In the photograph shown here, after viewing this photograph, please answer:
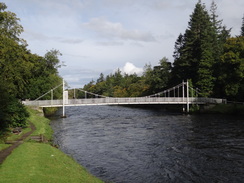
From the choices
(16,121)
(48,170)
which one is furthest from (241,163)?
(16,121)

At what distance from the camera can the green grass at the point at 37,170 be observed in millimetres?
11297

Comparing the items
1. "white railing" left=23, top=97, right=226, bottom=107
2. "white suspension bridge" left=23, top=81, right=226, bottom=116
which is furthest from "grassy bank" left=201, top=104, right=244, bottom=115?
"white railing" left=23, top=97, right=226, bottom=107

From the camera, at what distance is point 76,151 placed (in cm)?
2155

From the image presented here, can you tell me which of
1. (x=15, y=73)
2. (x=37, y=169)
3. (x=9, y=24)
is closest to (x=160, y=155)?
(x=37, y=169)

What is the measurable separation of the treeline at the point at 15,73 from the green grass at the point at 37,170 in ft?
23.5

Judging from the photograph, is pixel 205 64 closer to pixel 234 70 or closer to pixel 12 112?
pixel 234 70

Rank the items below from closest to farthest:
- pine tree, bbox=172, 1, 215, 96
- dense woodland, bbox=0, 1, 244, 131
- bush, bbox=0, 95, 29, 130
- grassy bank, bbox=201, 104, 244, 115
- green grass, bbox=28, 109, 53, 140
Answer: bush, bbox=0, 95, 29, 130, green grass, bbox=28, 109, 53, 140, dense woodland, bbox=0, 1, 244, 131, grassy bank, bbox=201, 104, 244, 115, pine tree, bbox=172, 1, 215, 96

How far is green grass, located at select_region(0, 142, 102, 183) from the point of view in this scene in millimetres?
11297

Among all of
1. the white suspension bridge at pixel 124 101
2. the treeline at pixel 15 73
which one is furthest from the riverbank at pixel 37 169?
the white suspension bridge at pixel 124 101

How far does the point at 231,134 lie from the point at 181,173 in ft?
50.4

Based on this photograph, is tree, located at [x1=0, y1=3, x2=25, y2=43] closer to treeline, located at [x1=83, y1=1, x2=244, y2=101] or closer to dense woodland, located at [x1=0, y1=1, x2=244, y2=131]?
dense woodland, located at [x1=0, y1=1, x2=244, y2=131]

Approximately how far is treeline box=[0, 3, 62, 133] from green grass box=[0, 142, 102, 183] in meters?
7.16

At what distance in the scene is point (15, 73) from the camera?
2988cm

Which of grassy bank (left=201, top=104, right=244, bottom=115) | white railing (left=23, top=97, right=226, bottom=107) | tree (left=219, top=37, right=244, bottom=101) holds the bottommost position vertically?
grassy bank (left=201, top=104, right=244, bottom=115)
